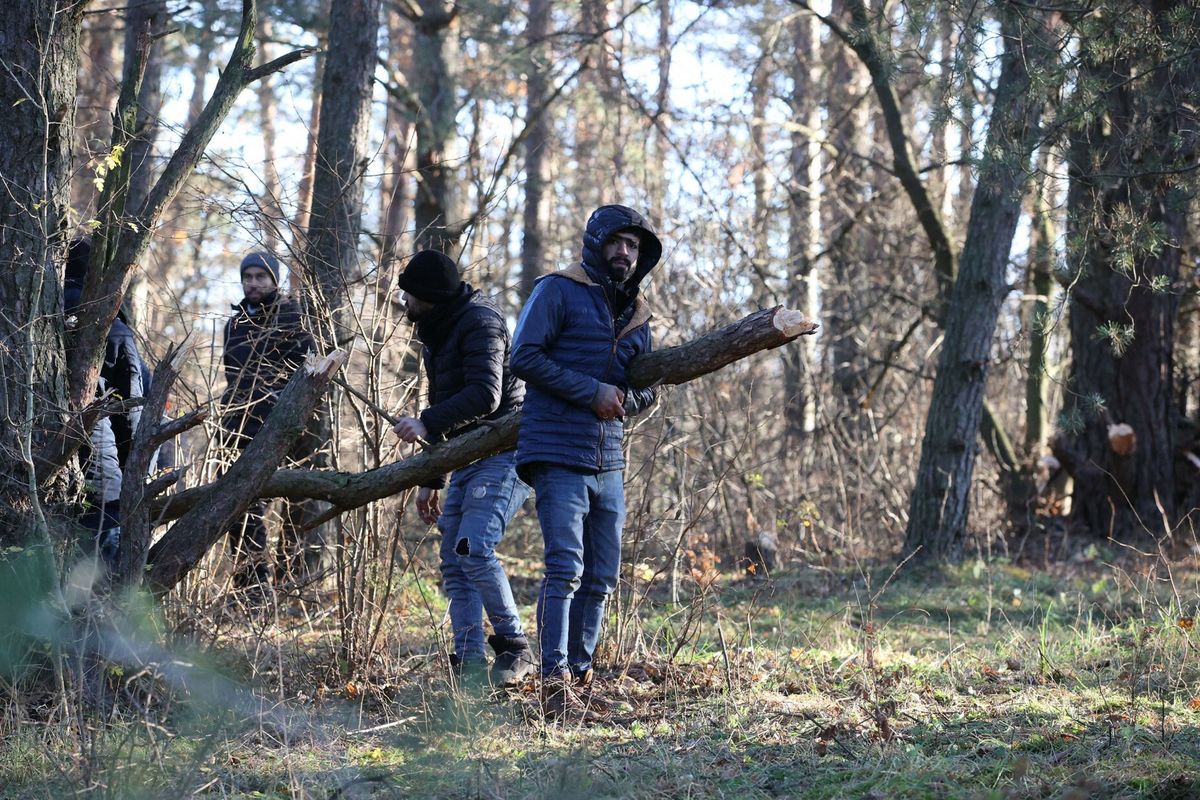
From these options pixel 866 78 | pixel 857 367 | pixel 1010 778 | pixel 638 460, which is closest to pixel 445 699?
pixel 1010 778

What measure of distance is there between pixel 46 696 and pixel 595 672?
2378 millimetres

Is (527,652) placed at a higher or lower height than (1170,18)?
lower

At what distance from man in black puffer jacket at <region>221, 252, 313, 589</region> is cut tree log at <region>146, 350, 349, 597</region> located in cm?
76

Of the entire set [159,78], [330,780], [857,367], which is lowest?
[330,780]

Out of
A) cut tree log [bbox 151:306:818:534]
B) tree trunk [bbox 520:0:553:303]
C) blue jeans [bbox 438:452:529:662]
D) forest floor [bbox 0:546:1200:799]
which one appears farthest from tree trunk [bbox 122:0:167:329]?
tree trunk [bbox 520:0:553:303]

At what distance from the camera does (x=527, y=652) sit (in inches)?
215

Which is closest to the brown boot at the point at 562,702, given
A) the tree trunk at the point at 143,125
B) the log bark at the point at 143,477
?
the log bark at the point at 143,477

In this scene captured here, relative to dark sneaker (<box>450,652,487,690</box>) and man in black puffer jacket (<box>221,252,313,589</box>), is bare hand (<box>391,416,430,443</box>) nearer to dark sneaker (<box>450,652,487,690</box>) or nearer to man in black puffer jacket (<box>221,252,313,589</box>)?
man in black puffer jacket (<box>221,252,313,589</box>)

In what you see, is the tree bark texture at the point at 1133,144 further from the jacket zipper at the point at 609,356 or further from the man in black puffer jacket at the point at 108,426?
the man in black puffer jacket at the point at 108,426

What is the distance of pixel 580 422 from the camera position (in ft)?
16.9

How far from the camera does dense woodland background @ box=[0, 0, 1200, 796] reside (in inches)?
204

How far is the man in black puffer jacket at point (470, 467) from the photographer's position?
5.38m

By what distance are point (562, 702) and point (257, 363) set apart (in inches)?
89.5

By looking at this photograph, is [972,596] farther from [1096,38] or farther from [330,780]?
[330,780]
